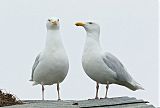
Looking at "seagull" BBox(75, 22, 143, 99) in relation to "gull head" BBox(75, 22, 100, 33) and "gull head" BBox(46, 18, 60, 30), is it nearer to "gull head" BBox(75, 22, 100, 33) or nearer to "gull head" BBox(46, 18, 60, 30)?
"gull head" BBox(75, 22, 100, 33)

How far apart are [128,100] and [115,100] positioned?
0.22 metres

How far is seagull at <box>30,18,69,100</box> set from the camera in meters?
7.22

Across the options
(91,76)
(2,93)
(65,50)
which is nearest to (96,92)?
(91,76)

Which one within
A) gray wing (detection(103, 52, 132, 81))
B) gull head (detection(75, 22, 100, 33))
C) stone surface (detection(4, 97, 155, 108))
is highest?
gull head (detection(75, 22, 100, 33))

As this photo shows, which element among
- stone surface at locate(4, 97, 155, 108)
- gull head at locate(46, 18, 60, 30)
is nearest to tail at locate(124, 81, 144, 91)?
stone surface at locate(4, 97, 155, 108)

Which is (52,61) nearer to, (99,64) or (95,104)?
(99,64)

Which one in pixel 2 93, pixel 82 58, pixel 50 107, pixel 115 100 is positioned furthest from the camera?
pixel 82 58

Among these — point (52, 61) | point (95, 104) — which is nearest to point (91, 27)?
point (52, 61)

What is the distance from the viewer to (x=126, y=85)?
7.92 meters

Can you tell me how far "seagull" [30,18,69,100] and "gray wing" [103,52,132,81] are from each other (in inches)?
27.0

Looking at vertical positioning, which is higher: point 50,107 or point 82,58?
point 82,58

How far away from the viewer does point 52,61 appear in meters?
7.22

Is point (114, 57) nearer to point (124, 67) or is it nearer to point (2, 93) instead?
point (124, 67)

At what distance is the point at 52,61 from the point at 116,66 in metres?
1.08
